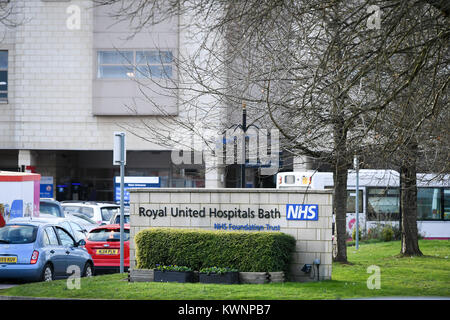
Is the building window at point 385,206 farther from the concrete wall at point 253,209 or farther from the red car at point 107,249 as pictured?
the concrete wall at point 253,209

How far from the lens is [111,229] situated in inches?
809

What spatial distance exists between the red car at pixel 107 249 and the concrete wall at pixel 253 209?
12.2 ft

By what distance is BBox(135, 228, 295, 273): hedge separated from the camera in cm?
1466

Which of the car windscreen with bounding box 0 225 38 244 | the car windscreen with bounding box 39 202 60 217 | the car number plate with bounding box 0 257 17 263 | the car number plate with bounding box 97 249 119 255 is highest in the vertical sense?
the car windscreen with bounding box 39 202 60 217

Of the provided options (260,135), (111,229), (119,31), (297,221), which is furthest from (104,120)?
(297,221)

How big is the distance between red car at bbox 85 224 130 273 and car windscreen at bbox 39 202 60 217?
818 centimetres

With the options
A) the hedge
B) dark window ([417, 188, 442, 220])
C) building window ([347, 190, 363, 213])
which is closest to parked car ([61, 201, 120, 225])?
building window ([347, 190, 363, 213])

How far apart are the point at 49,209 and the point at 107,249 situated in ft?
29.4

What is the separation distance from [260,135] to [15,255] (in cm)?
642

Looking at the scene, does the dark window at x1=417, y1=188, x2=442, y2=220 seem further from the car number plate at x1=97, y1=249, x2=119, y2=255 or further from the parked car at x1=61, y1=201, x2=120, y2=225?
the car number plate at x1=97, y1=249, x2=119, y2=255

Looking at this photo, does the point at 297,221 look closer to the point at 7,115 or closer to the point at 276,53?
the point at 276,53

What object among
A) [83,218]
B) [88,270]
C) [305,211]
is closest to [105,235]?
[88,270]

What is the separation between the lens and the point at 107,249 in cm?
2012

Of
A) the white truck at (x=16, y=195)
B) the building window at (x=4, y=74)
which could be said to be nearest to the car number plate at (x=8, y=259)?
the white truck at (x=16, y=195)
